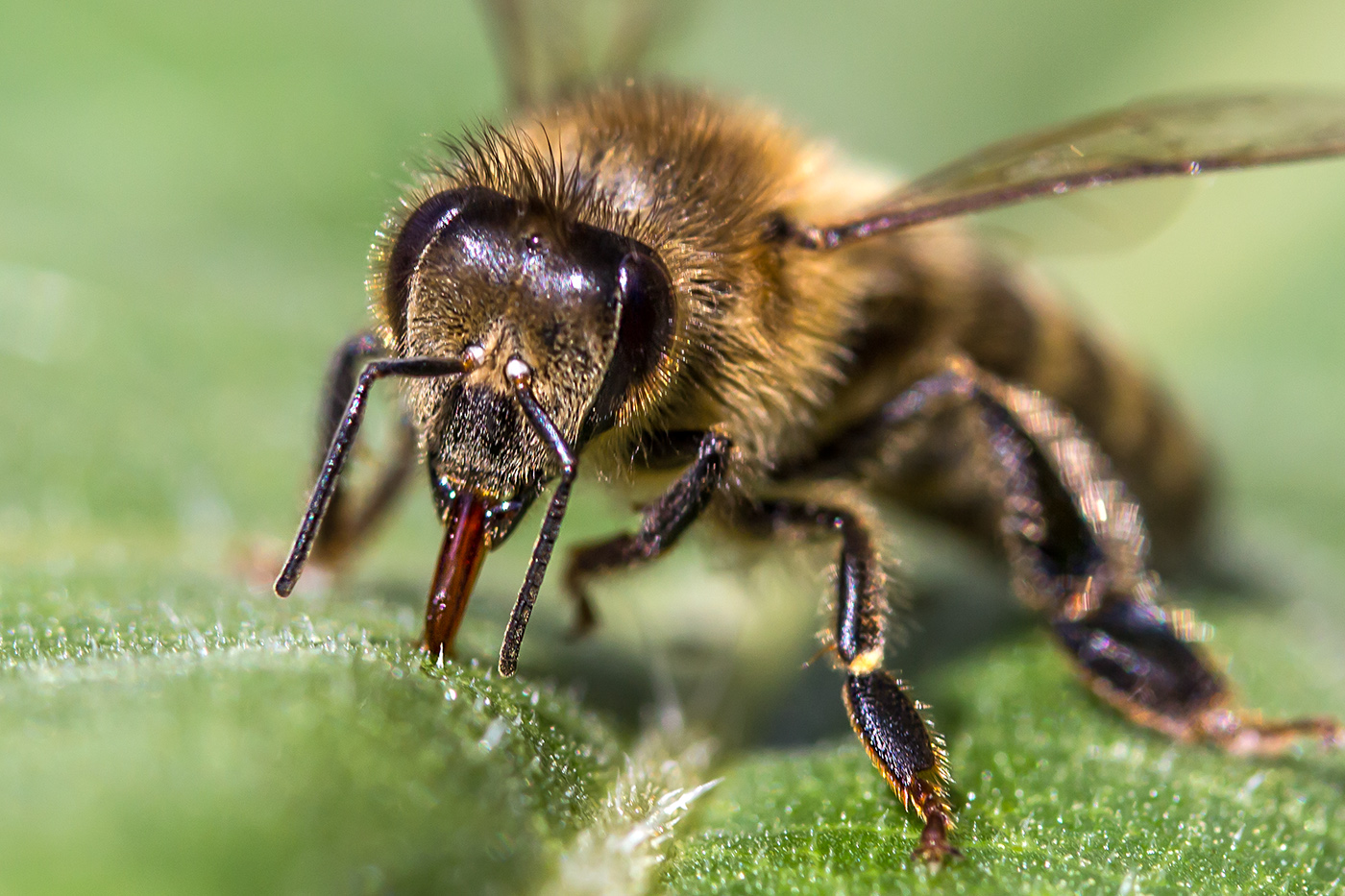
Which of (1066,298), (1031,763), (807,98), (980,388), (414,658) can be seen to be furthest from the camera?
(807,98)

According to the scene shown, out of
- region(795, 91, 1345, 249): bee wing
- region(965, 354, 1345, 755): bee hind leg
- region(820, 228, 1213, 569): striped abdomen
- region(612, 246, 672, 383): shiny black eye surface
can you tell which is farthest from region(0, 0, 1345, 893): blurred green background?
region(795, 91, 1345, 249): bee wing

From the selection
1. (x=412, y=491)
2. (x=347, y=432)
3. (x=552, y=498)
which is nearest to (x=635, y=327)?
(x=552, y=498)

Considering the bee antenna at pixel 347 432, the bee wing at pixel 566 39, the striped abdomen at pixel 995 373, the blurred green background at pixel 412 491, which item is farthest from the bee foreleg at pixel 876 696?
the bee wing at pixel 566 39

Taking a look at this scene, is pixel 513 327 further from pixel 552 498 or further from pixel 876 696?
pixel 876 696

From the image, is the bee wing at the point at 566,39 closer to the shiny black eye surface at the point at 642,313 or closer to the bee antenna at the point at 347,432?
the shiny black eye surface at the point at 642,313

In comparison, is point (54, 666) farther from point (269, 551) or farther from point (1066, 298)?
point (1066, 298)

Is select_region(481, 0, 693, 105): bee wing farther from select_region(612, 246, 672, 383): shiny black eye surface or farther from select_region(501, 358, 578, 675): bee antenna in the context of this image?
select_region(501, 358, 578, 675): bee antenna

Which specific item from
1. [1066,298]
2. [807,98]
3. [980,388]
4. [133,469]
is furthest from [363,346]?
[807,98]
